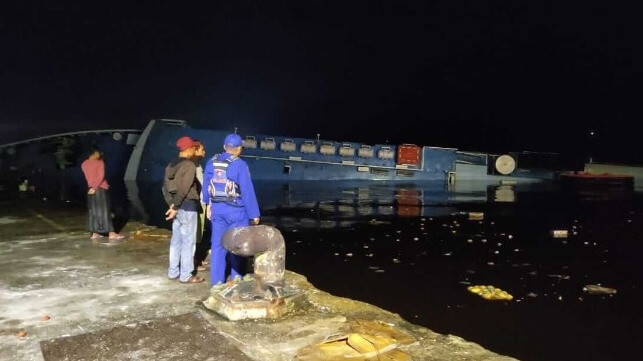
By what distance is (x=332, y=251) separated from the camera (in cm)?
1049

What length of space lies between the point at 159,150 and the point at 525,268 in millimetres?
19357

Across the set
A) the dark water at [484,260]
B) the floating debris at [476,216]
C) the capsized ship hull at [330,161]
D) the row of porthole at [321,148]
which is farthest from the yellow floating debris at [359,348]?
the row of porthole at [321,148]

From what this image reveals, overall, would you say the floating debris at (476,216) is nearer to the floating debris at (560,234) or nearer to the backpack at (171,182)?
the floating debris at (560,234)

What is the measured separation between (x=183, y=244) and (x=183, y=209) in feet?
1.36

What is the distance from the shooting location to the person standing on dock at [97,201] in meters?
8.05

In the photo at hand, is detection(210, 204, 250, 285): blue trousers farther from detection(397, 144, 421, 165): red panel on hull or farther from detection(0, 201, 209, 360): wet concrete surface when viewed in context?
detection(397, 144, 421, 165): red panel on hull

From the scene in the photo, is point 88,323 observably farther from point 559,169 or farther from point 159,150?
point 559,169

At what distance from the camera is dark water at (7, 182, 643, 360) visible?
629 cm

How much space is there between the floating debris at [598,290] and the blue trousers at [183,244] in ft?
19.9

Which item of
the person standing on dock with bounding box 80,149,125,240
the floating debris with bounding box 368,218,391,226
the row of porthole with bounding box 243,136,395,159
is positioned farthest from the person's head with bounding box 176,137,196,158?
the row of porthole with bounding box 243,136,395,159

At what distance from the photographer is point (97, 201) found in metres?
8.12

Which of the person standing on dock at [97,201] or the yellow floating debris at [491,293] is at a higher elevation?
the person standing on dock at [97,201]

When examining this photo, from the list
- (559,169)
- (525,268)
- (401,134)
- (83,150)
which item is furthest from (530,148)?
(525,268)

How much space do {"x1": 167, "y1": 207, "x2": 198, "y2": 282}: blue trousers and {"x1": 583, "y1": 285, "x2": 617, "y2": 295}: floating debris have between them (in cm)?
607
